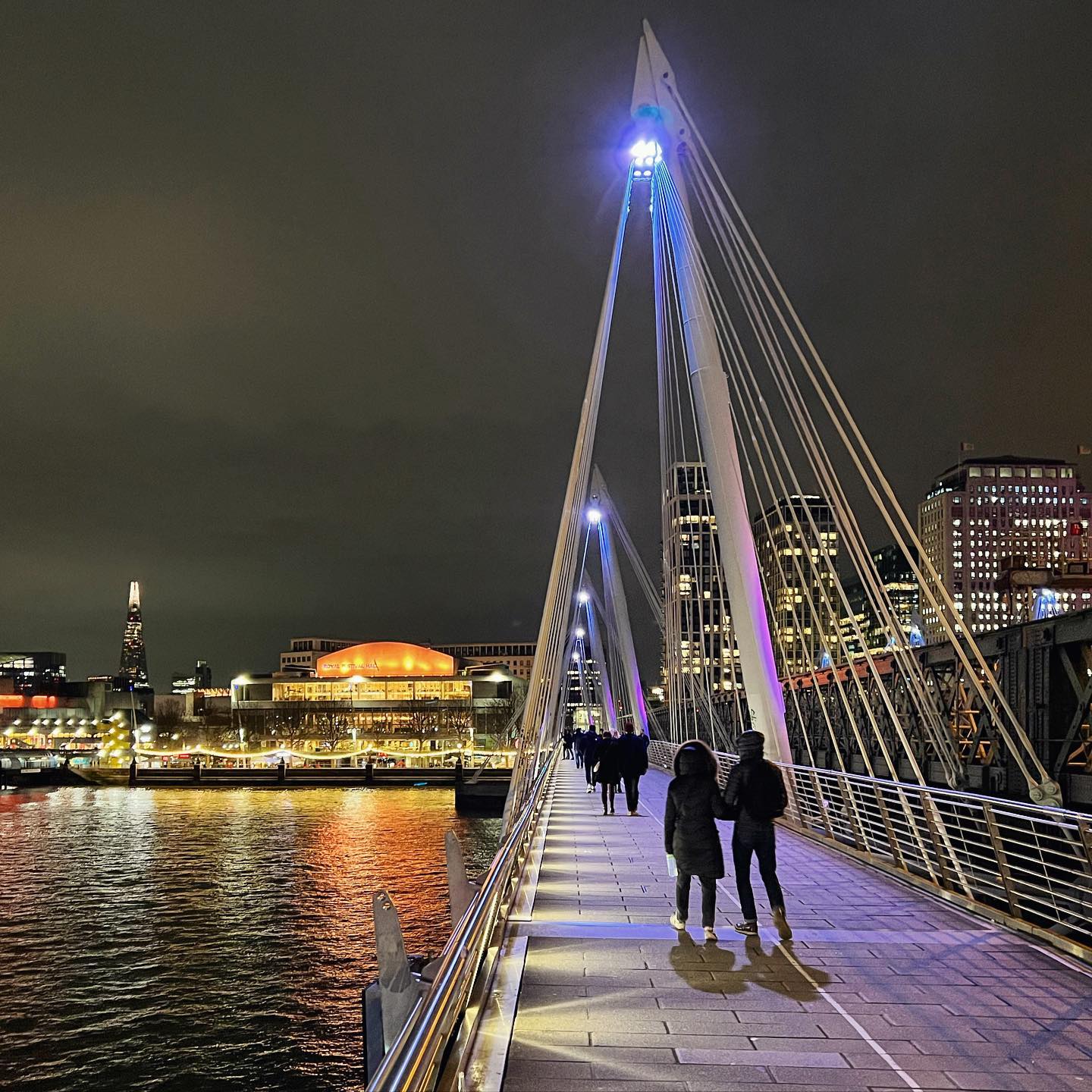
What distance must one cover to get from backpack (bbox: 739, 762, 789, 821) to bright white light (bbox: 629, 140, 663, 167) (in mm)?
14057

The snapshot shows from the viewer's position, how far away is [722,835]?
16.5 meters

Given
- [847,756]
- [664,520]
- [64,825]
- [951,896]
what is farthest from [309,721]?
[951,896]

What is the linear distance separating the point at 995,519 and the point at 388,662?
3233 inches

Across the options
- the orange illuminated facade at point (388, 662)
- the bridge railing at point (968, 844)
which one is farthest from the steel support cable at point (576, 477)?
the orange illuminated facade at point (388, 662)

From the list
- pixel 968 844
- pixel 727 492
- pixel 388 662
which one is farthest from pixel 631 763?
pixel 388 662

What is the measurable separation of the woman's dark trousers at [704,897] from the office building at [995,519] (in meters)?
144

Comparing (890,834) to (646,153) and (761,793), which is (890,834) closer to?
(761,793)

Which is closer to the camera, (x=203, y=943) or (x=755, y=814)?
(x=755, y=814)

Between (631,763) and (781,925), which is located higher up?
(631,763)

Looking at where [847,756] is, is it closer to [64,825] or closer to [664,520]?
[664,520]

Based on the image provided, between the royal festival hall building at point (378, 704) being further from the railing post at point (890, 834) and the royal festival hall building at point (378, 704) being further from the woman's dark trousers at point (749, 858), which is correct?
the woman's dark trousers at point (749, 858)

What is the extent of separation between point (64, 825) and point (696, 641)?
9923cm

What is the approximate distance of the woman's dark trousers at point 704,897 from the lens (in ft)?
29.4

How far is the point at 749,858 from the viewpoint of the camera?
8.95 metres
